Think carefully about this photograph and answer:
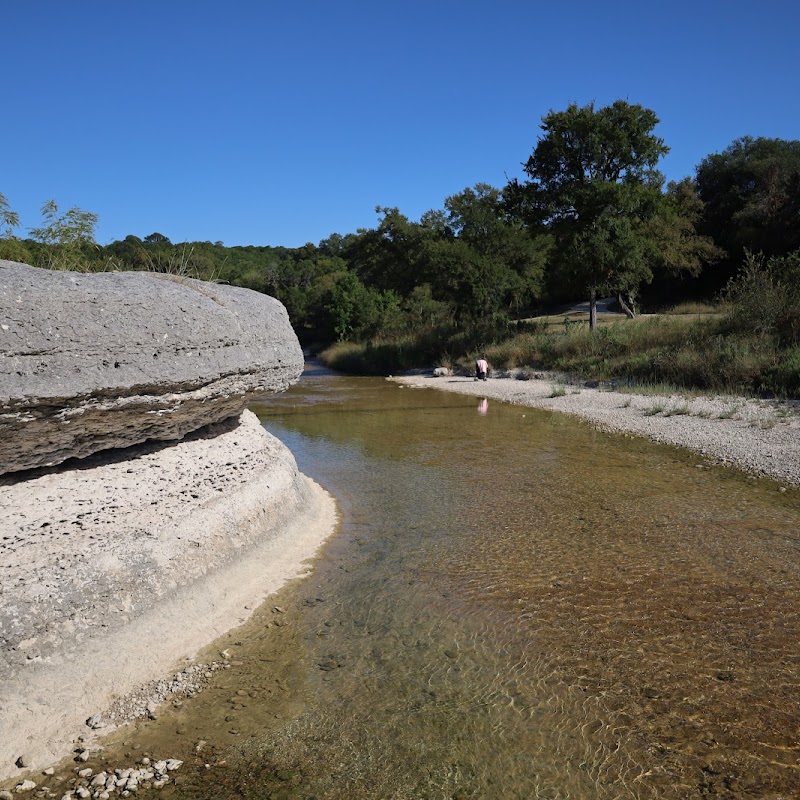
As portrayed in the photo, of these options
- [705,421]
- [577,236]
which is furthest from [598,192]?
[705,421]

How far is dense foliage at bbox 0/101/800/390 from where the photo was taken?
1958 centimetres

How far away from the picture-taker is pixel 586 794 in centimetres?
338

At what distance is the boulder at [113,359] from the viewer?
4000mm

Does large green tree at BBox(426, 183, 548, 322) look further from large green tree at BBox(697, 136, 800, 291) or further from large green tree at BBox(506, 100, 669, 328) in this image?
large green tree at BBox(697, 136, 800, 291)

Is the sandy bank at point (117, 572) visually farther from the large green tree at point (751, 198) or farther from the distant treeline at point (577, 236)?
A: the large green tree at point (751, 198)

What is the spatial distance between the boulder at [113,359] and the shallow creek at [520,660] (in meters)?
1.84

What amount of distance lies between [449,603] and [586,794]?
7.70ft

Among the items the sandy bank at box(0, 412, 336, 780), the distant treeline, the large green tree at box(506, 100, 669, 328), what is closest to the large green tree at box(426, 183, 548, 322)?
the distant treeline

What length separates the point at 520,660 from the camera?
4699 mm

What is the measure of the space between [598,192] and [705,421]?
14.4m

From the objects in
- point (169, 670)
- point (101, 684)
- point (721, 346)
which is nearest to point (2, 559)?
point (101, 684)

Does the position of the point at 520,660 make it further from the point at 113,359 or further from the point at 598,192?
the point at 598,192

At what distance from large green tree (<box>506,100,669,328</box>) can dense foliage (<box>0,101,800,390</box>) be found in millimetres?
57

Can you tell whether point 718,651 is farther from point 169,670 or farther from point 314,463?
point 314,463
